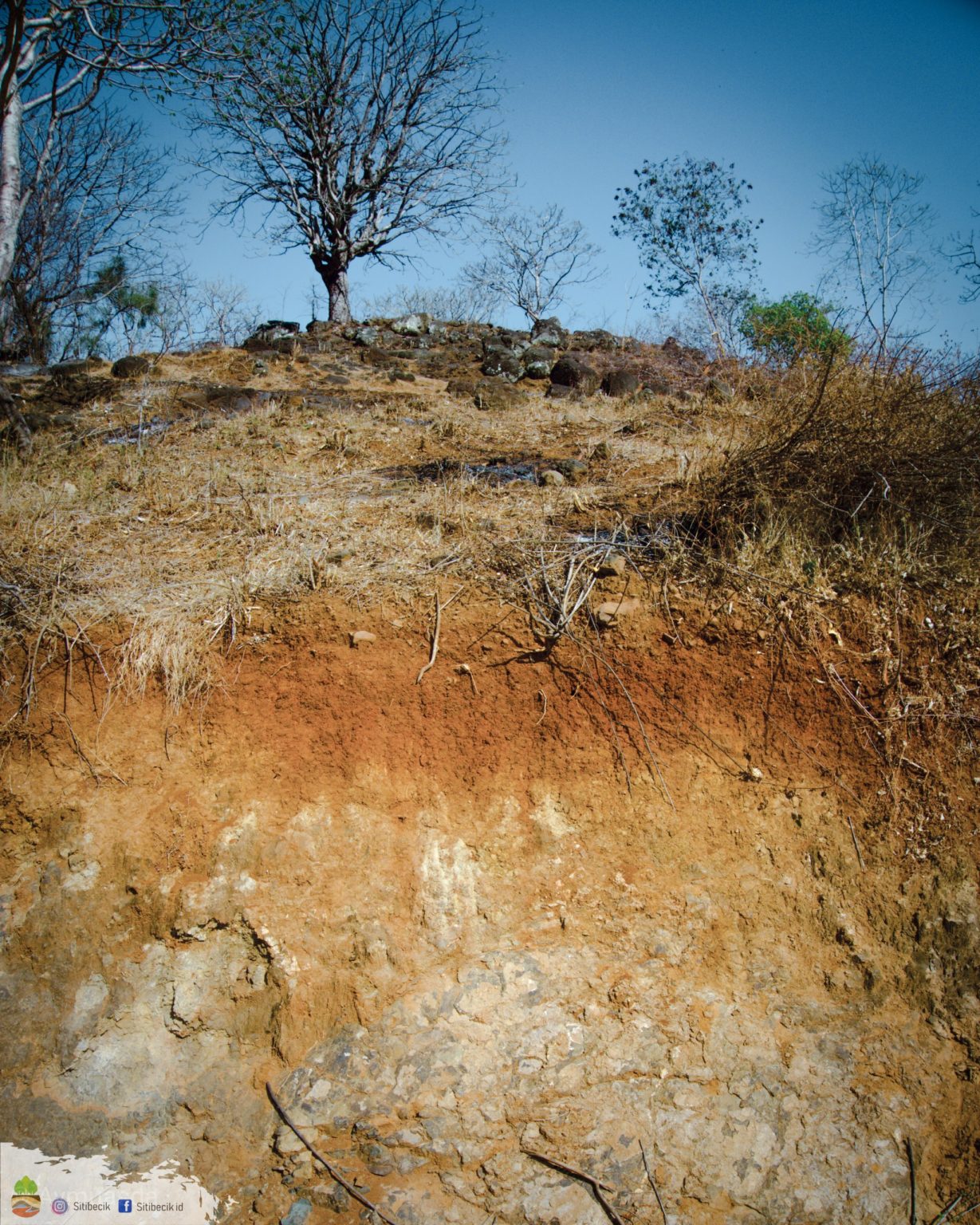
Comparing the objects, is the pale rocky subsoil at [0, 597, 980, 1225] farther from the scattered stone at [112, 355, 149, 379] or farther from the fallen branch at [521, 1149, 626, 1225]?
the scattered stone at [112, 355, 149, 379]

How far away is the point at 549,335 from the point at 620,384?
3.87m

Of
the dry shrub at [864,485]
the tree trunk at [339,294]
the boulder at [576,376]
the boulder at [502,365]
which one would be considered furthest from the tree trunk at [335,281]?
the dry shrub at [864,485]

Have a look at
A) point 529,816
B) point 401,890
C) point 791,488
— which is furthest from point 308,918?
point 791,488

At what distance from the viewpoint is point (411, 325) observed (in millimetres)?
12156

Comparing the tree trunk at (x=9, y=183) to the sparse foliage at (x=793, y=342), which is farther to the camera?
the tree trunk at (x=9, y=183)

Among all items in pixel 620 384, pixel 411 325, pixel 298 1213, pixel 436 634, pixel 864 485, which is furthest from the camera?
pixel 411 325

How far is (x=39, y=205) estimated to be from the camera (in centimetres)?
1373

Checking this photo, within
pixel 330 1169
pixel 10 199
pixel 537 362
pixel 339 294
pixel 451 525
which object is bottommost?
pixel 330 1169

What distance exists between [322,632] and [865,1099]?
2.98 m

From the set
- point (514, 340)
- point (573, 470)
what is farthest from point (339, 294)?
point (573, 470)

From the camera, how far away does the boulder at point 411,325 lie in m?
12.0

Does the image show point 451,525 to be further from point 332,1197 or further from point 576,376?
point 576,376

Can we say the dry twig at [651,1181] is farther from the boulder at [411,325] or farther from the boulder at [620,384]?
the boulder at [411,325]

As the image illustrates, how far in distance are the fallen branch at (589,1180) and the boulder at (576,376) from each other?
791 cm
